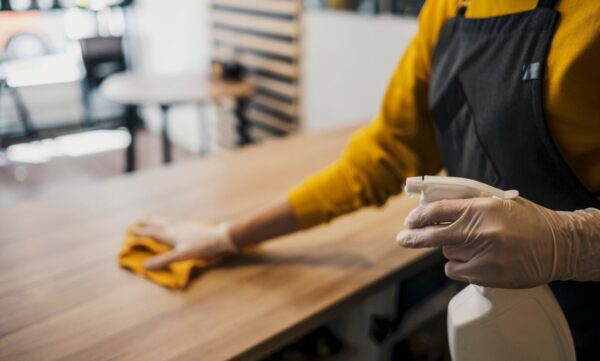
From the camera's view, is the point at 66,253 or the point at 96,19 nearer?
the point at 66,253

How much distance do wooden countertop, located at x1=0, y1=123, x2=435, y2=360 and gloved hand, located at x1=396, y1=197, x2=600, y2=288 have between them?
35 cm

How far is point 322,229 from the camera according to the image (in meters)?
1.15

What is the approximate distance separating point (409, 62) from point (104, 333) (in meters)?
0.74

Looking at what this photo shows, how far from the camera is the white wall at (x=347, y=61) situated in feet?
7.15

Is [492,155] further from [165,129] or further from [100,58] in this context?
[100,58]

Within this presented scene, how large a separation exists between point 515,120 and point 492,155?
0.07m

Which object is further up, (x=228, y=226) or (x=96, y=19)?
(x=96, y=19)

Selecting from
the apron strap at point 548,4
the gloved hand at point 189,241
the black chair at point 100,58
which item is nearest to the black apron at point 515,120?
the apron strap at point 548,4

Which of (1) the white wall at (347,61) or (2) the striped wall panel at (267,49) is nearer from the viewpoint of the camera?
(1) the white wall at (347,61)

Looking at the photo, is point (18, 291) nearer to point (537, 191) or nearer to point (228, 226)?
point (228, 226)

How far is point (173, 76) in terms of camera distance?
130 inches

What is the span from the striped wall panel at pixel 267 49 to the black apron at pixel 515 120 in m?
2.05

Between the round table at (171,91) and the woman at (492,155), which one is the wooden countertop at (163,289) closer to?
the woman at (492,155)

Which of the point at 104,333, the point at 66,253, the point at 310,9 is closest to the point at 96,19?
the point at 310,9
